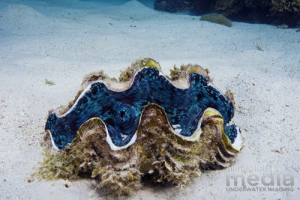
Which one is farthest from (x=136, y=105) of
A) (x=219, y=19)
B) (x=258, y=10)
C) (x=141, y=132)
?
(x=258, y=10)

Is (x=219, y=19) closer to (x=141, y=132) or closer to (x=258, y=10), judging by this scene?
(x=258, y=10)

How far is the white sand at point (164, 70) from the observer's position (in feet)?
6.01

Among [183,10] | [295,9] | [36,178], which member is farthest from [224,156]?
[183,10]

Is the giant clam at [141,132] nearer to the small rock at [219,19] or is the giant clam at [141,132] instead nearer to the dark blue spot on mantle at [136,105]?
the dark blue spot on mantle at [136,105]

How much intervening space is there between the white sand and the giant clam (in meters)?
0.22

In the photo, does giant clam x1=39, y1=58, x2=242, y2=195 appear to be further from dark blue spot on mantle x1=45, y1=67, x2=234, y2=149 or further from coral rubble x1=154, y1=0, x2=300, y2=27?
coral rubble x1=154, y1=0, x2=300, y2=27

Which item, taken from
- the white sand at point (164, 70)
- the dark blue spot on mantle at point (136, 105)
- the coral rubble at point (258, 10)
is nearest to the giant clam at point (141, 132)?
the dark blue spot on mantle at point (136, 105)

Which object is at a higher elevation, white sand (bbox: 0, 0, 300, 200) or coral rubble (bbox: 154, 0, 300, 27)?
coral rubble (bbox: 154, 0, 300, 27)

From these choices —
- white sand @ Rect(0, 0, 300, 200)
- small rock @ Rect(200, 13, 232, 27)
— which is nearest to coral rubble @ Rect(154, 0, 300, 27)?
white sand @ Rect(0, 0, 300, 200)

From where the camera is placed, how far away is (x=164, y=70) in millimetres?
3850

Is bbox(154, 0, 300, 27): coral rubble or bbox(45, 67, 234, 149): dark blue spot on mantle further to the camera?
bbox(154, 0, 300, 27): coral rubble

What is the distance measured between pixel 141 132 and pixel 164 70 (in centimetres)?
246

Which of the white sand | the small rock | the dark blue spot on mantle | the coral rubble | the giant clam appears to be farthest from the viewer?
the small rock

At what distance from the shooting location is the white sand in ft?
6.01
